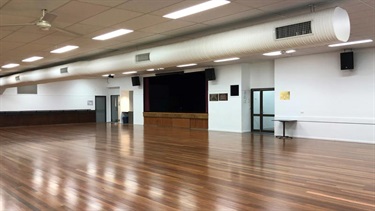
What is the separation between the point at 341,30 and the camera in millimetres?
4281

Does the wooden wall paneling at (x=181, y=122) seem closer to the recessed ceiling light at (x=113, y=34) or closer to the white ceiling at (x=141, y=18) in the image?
the white ceiling at (x=141, y=18)

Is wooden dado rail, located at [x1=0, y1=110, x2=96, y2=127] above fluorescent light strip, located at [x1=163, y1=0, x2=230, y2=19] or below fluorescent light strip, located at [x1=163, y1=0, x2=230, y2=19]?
below

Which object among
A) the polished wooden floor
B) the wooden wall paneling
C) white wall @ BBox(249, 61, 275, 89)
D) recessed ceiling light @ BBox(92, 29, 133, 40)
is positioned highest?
recessed ceiling light @ BBox(92, 29, 133, 40)

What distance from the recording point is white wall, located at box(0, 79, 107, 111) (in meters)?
16.7

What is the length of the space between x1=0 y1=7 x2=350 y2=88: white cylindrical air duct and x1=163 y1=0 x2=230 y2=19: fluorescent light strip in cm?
87

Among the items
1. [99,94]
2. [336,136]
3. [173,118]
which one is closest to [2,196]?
[336,136]

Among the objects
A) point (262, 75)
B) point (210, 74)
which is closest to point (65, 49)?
point (210, 74)

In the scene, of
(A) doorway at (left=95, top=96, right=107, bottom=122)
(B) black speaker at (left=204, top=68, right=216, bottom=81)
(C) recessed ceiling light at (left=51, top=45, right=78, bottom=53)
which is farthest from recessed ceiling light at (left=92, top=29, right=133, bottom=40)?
(A) doorway at (left=95, top=96, right=107, bottom=122)

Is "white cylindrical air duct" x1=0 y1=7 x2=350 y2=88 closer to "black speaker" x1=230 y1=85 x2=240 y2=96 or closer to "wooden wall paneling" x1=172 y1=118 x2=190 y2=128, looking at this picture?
"black speaker" x1=230 y1=85 x2=240 y2=96

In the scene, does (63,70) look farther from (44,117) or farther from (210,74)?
(44,117)

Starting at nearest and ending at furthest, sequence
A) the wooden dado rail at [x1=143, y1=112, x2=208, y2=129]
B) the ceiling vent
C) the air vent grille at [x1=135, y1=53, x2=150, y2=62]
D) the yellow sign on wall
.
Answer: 1. the air vent grille at [x1=135, y1=53, x2=150, y2=62]
2. the ceiling vent
3. the yellow sign on wall
4. the wooden dado rail at [x1=143, y1=112, x2=208, y2=129]

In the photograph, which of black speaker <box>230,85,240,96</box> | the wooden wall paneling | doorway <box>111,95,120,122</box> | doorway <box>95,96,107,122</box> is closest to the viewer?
black speaker <box>230,85,240,96</box>

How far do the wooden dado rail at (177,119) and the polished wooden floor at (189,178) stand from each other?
18.6ft

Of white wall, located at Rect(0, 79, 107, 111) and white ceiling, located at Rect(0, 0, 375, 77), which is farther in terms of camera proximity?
white wall, located at Rect(0, 79, 107, 111)
